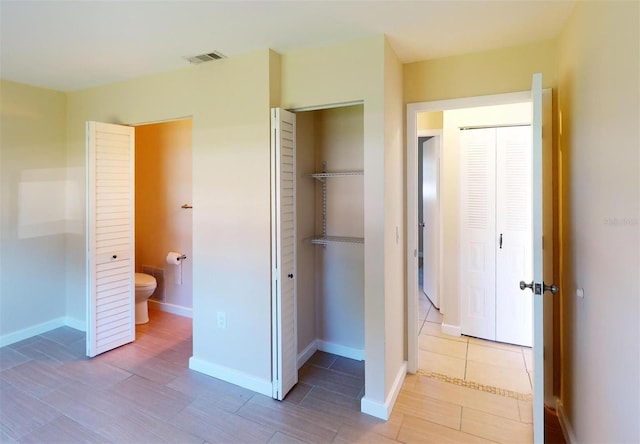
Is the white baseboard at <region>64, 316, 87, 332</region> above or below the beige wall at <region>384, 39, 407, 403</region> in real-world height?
below

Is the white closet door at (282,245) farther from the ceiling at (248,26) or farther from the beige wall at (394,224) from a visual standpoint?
the beige wall at (394,224)

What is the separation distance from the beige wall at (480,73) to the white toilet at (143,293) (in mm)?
3086

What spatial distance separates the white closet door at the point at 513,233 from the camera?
119 inches

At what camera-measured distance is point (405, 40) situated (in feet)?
6.92

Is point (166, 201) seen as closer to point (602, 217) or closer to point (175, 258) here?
point (175, 258)

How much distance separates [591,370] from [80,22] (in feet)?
10.7

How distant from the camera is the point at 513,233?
3.08 m

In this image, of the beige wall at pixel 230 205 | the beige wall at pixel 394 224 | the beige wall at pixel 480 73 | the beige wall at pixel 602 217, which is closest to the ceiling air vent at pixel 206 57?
the beige wall at pixel 230 205

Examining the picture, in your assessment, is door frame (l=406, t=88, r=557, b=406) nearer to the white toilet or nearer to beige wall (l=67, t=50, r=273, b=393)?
beige wall (l=67, t=50, r=273, b=393)

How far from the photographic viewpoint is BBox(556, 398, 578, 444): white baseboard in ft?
5.95

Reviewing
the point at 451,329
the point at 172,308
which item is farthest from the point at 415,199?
the point at 172,308

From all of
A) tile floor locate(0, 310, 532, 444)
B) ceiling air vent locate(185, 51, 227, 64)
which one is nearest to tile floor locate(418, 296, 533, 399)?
tile floor locate(0, 310, 532, 444)

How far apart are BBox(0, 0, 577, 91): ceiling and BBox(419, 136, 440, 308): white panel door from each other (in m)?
1.75

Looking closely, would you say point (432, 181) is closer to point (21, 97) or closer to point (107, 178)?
point (107, 178)
